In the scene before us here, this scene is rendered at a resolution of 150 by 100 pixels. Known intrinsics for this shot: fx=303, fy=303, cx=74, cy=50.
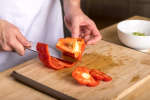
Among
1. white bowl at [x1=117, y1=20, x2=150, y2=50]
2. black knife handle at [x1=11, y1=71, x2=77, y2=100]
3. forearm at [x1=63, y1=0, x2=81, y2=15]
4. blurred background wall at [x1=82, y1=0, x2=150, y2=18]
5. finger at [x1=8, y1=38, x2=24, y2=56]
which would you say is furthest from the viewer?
blurred background wall at [x1=82, y1=0, x2=150, y2=18]

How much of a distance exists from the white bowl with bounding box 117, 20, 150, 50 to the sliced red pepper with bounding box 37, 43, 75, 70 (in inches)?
13.5

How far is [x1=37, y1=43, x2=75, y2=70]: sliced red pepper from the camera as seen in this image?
4.29 ft

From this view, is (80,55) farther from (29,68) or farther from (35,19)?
(35,19)

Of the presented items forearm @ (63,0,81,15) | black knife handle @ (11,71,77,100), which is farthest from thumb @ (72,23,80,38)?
black knife handle @ (11,71,77,100)

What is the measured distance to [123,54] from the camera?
1428 mm

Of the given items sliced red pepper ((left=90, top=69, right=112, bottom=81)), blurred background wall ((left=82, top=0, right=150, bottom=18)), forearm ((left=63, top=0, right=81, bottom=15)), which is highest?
forearm ((left=63, top=0, right=81, bottom=15))

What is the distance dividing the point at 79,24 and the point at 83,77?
42 centimetres

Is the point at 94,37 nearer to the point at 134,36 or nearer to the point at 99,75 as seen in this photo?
the point at 134,36

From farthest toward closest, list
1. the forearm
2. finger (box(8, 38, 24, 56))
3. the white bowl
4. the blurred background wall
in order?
the blurred background wall
the forearm
the white bowl
finger (box(8, 38, 24, 56))

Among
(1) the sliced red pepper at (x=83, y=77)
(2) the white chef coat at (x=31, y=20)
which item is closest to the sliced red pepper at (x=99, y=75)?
(1) the sliced red pepper at (x=83, y=77)

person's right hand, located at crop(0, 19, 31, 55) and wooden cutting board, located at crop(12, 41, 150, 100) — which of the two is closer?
wooden cutting board, located at crop(12, 41, 150, 100)

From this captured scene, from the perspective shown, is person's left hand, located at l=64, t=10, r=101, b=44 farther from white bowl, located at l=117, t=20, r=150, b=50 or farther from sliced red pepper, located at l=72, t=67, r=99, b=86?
sliced red pepper, located at l=72, t=67, r=99, b=86

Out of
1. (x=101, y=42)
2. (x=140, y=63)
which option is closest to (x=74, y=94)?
(x=140, y=63)

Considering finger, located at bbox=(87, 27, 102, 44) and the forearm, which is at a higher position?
the forearm
